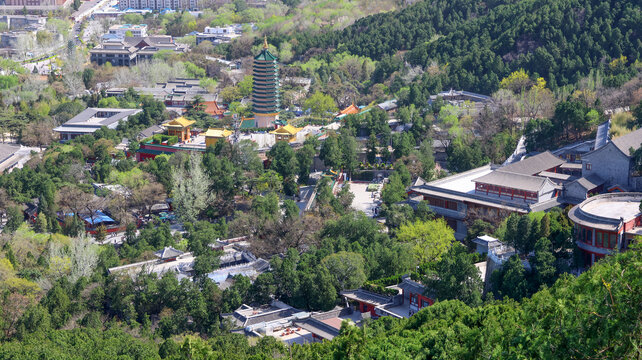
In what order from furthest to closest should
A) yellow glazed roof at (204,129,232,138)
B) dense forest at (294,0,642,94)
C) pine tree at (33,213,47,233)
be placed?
dense forest at (294,0,642,94) < yellow glazed roof at (204,129,232,138) < pine tree at (33,213,47,233)

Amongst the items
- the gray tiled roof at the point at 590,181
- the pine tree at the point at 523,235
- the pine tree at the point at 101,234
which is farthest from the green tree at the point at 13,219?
the gray tiled roof at the point at 590,181

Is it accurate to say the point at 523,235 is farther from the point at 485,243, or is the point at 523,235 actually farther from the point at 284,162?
the point at 284,162

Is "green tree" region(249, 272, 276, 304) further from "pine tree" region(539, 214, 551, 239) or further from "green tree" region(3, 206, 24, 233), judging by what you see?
"green tree" region(3, 206, 24, 233)

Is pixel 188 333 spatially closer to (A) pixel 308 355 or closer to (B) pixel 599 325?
(A) pixel 308 355

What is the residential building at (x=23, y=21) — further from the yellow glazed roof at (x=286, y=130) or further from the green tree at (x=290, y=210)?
the green tree at (x=290, y=210)

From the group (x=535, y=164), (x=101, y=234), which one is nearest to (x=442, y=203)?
(x=535, y=164)

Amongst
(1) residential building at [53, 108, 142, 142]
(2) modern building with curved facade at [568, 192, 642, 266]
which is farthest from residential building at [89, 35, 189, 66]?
(2) modern building with curved facade at [568, 192, 642, 266]
